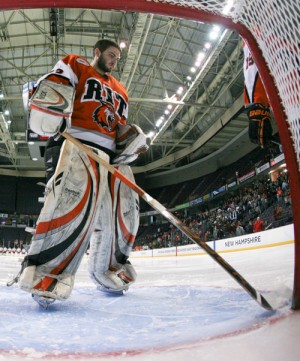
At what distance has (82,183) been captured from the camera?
1.51m

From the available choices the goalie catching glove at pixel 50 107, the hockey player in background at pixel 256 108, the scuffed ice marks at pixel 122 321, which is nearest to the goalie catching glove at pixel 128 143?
the goalie catching glove at pixel 50 107

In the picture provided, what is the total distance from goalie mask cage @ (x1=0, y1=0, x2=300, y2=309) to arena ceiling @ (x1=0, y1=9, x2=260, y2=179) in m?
7.04

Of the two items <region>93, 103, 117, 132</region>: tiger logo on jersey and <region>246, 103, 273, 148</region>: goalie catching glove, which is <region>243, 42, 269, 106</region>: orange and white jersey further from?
<region>93, 103, 117, 132</region>: tiger logo on jersey

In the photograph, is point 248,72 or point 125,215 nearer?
point 248,72

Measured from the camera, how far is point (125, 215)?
1.84 metres

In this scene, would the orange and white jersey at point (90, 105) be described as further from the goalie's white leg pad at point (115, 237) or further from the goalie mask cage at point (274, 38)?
the goalie mask cage at point (274, 38)

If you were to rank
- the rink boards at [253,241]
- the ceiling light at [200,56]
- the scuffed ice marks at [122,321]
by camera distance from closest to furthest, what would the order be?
the scuffed ice marks at [122,321]
the rink boards at [253,241]
the ceiling light at [200,56]

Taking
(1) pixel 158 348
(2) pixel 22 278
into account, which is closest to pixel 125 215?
(2) pixel 22 278

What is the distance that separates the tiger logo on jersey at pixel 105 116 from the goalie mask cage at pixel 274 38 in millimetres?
887

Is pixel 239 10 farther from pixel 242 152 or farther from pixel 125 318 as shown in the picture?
pixel 242 152

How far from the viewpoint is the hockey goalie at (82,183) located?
4.67 ft

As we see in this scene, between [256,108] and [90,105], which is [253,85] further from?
[90,105]

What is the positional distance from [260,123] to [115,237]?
986 mm

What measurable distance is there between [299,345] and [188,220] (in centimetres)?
1516
